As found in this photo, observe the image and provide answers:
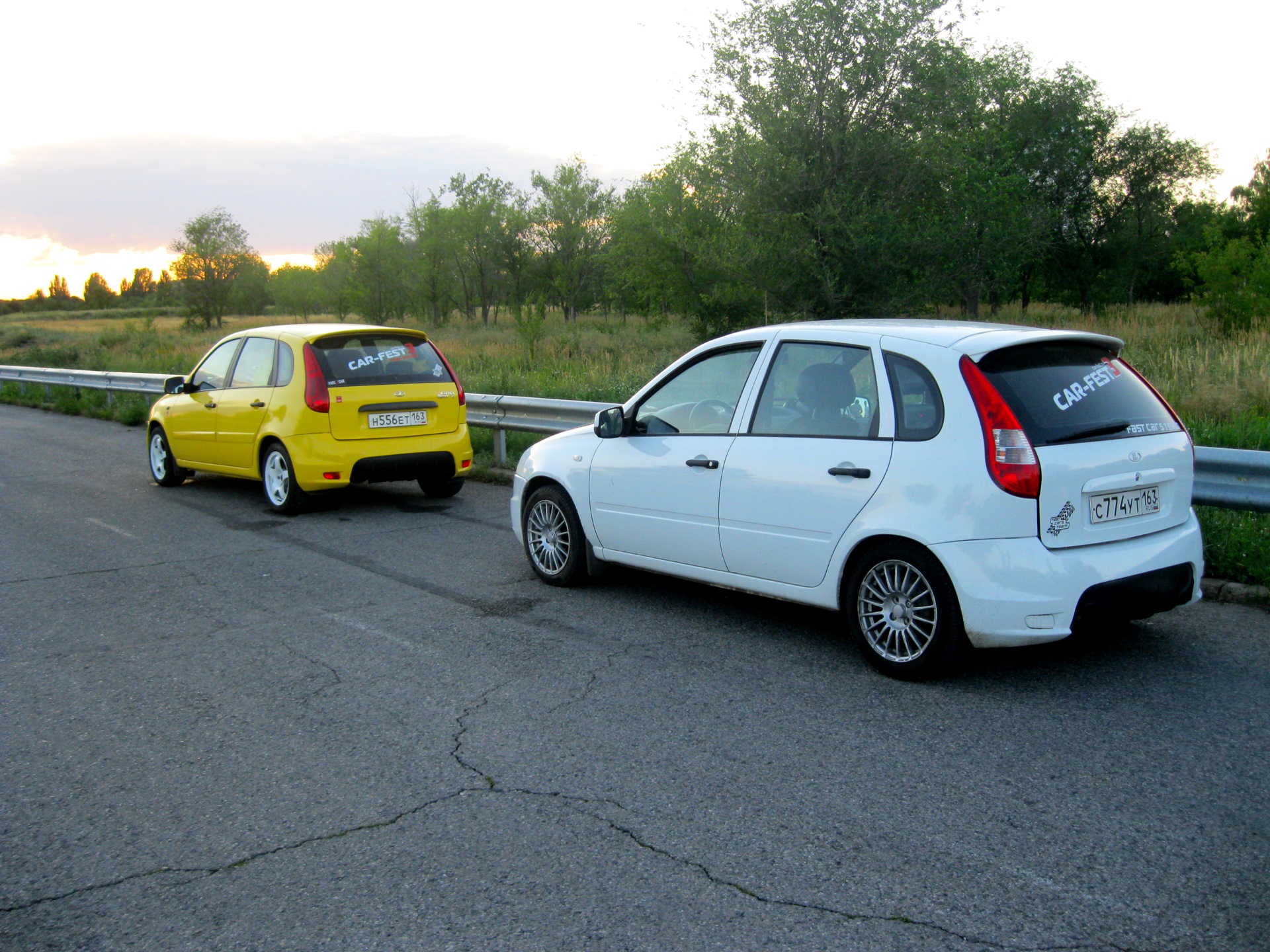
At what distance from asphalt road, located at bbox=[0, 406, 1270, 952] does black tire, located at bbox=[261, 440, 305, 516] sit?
9.96ft

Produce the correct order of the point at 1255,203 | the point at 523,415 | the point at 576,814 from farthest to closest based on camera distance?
the point at 1255,203 < the point at 523,415 < the point at 576,814

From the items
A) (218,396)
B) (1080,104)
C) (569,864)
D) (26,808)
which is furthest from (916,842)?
(1080,104)

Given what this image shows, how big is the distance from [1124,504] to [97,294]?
5891 inches

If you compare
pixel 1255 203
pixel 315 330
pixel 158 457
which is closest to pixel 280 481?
pixel 315 330

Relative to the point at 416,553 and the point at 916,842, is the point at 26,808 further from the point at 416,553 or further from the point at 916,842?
the point at 416,553

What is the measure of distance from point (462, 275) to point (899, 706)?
230 ft

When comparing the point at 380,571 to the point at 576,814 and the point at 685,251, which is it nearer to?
the point at 576,814

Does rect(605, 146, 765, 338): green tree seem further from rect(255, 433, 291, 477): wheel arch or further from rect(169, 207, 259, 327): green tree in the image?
rect(169, 207, 259, 327): green tree

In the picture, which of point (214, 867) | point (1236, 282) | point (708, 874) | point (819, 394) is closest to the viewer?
point (708, 874)

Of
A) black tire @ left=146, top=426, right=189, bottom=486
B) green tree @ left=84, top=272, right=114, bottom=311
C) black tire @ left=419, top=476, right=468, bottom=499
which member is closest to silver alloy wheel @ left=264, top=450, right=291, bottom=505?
black tire @ left=419, top=476, right=468, bottom=499

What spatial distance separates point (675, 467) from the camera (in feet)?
19.0

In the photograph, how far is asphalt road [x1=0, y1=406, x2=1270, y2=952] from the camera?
9.39ft

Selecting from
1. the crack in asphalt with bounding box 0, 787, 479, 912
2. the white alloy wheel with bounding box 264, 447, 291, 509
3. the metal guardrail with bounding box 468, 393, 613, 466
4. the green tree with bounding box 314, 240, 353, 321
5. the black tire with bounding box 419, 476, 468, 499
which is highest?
the green tree with bounding box 314, 240, 353, 321

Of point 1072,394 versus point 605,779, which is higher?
point 1072,394
